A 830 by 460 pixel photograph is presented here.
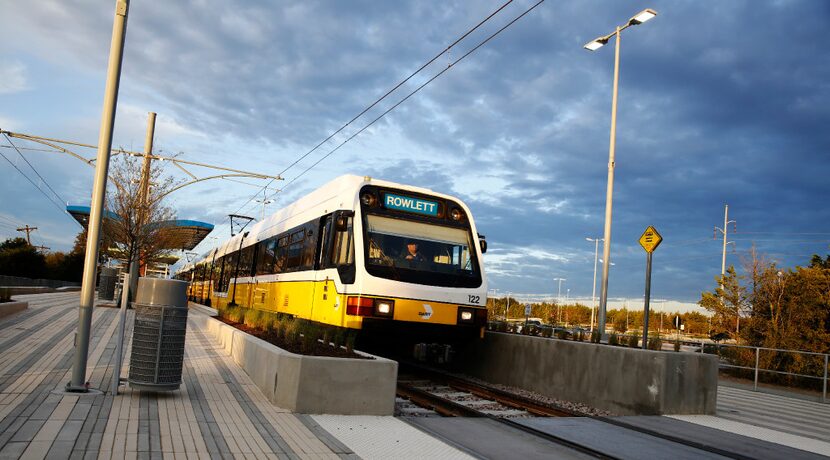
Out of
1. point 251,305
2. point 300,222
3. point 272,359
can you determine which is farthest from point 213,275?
point 272,359

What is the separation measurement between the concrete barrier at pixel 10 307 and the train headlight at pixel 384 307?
34.1 ft

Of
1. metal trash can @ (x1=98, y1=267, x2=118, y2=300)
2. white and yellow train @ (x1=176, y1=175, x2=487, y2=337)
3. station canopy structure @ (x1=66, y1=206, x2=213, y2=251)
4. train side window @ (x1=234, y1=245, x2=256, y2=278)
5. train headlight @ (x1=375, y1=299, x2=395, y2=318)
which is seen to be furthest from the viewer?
station canopy structure @ (x1=66, y1=206, x2=213, y2=251)

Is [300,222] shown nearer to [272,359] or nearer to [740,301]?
[272,359]

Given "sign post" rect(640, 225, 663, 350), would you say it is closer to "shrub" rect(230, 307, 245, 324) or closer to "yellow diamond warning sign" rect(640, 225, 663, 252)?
"yellow diamond warning sign" rect(640, 225, 663, 252)

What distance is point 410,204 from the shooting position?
12.8 metres

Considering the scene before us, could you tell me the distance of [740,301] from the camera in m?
21.7

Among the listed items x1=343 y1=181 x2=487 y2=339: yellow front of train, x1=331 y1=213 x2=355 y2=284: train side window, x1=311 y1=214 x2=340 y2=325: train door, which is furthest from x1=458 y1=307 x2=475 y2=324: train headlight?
x1=311 y1=214 x2=340 y2=325: train door

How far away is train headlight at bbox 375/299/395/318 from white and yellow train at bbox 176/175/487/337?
2 centimetres

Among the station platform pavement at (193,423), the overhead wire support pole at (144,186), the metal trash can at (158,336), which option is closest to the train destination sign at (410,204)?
the station platform pavement at (193,423)

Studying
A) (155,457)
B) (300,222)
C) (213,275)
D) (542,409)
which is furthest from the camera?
(213,275)

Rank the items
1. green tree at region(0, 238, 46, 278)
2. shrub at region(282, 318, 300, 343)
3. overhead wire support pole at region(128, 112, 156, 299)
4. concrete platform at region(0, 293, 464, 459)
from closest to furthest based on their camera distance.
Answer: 1. concrete platform at region(0, 293, 464, 459)
2. shrub at region(282, 318, 300, 343)
3. overhead wire support pole at region(128, 112, 156, 299)
4. green tree at region(0, 238, 46, 278)

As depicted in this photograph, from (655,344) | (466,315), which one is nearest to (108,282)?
(466,315)

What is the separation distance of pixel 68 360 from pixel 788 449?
10.2m

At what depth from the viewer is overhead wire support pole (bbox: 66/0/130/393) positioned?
8234mm
